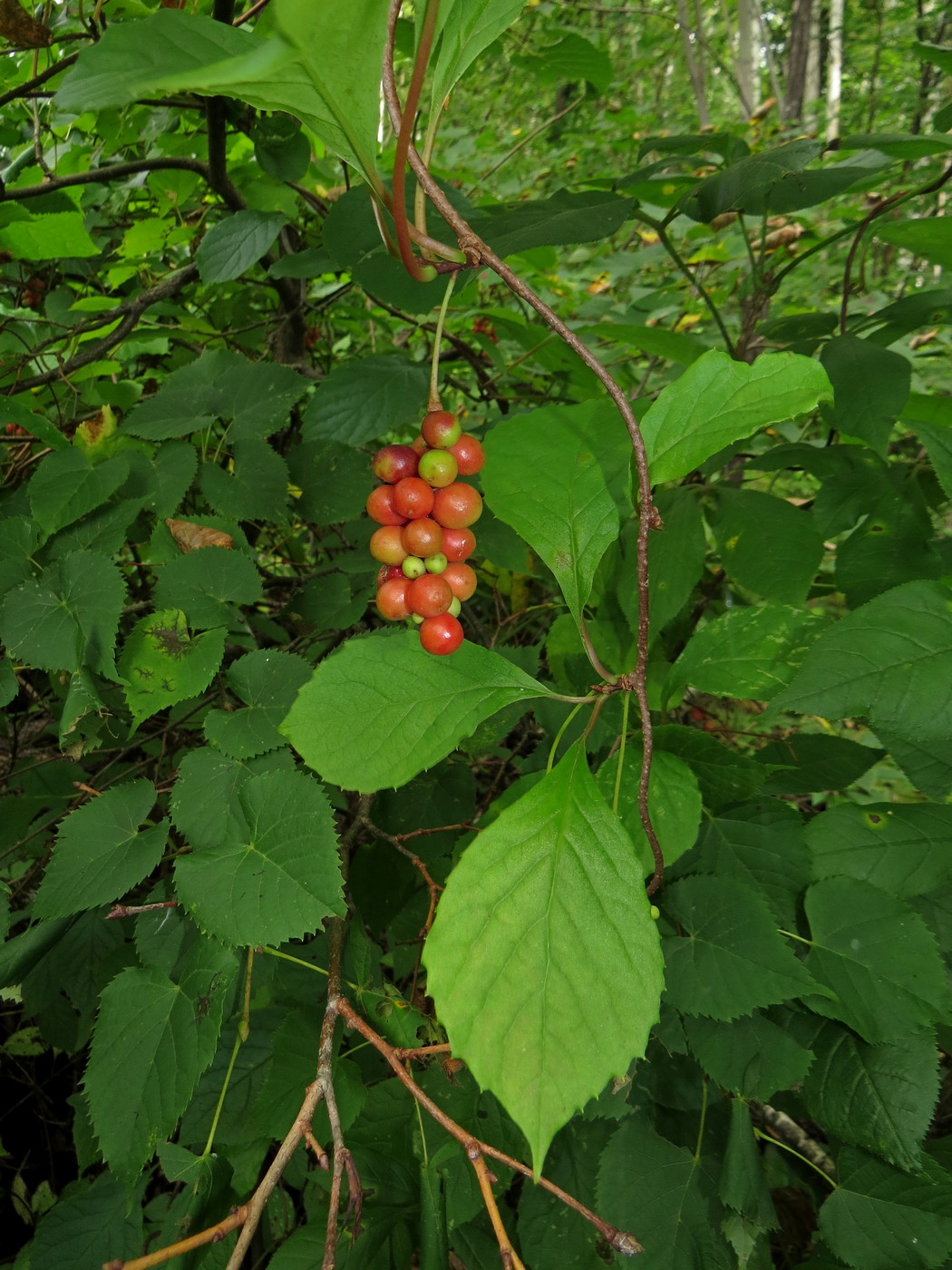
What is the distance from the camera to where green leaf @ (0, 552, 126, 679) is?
2.49 feet

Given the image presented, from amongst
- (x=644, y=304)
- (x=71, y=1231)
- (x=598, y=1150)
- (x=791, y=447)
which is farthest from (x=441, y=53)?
(x=644, y=304)

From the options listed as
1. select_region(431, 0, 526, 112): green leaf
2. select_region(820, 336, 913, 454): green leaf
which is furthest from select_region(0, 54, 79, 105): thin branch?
select_region(820, 336, 913, 454): green leaf

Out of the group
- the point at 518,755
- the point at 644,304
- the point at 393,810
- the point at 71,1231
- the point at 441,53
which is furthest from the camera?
the point at 644,304

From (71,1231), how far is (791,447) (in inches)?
53.9

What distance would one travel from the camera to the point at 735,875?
0.78m

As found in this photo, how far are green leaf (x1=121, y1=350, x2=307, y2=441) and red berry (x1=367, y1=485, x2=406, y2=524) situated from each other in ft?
1.44

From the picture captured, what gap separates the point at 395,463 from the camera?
0.61 metres

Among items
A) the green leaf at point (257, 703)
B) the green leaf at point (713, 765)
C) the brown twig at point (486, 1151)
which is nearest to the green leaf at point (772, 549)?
the green leaf at point (713, 765)

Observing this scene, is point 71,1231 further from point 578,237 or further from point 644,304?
point 644,304

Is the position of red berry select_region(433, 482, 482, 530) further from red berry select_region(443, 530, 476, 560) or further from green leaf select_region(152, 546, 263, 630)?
green leaf select_region(152, 546, 263, 630)

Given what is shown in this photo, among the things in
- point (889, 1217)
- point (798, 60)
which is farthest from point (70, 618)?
point (798, 60)

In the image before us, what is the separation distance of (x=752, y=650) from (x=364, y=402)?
2.03 feet

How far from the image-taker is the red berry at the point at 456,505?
61cm

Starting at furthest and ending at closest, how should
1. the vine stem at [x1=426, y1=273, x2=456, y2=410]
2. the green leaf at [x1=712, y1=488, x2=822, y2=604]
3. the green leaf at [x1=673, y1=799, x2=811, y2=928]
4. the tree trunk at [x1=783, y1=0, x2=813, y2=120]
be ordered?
the tree trunk at [x1=783, y1=0, x2=813, y2=120], the green leaf at [x1=712, y1=488, x2=822, y2=604], the green leaf at [x1=673, y1=799, x2=811, y2=928], the vine stem at [x1=426, y1=273, x2=456, y2=410]
